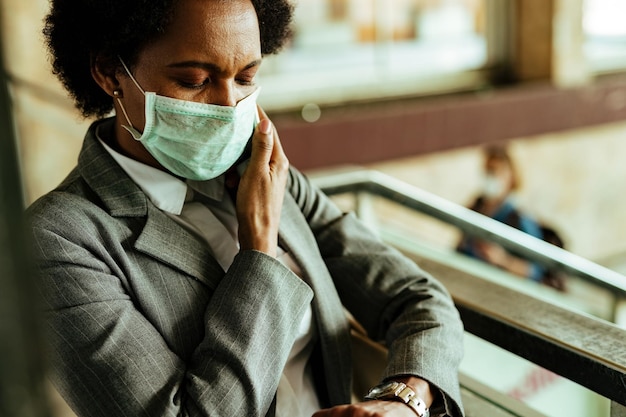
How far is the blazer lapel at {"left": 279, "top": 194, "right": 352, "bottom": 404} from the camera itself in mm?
1415

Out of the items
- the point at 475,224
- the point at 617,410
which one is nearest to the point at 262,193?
the point at 617,410

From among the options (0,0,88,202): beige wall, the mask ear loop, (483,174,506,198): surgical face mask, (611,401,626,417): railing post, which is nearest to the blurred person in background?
(483,174,506,198): surgical face mask

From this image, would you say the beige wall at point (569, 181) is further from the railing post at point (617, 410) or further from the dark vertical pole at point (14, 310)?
the dark vertical pole at point (14, 310)

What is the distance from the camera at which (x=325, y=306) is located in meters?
1.42

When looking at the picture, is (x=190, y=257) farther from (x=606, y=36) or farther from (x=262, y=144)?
(x=606, y=36)

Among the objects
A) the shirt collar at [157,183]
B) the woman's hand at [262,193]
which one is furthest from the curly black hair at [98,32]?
the woman's hand at [262,193]

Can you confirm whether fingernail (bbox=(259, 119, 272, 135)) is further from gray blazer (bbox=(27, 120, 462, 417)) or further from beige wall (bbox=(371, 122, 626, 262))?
beige wall (bbox=(371, 122, 626, 262))

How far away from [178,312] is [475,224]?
1.00 meters

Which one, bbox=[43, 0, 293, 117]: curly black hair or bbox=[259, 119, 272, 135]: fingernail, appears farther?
bbox=[259, 119, 272, 135]: fingernail

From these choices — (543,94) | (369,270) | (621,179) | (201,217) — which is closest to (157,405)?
(201,217)

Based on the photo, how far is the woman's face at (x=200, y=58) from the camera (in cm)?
121

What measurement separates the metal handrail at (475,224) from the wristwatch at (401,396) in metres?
0.70

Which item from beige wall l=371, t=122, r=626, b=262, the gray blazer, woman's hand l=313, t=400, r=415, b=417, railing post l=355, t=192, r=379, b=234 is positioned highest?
the gray blazer

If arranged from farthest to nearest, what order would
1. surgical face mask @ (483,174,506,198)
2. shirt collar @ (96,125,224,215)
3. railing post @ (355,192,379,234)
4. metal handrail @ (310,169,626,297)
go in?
surgical face mask @ (483,174,506,198), railing post @ (355,192,379,234), metal handrail @ (310,169,626,297), shirt collar @ (96,125,224,215)
